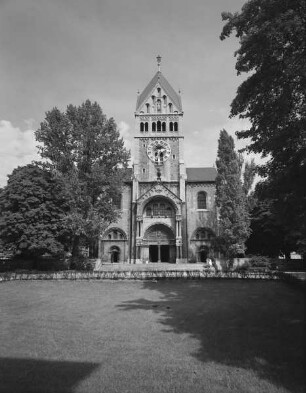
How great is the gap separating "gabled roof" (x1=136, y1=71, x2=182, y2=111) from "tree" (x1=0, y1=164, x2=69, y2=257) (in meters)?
25.1

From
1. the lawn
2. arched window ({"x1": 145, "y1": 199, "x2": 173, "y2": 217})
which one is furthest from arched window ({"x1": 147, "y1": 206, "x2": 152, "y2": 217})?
the lawn

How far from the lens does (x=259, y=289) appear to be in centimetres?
2106

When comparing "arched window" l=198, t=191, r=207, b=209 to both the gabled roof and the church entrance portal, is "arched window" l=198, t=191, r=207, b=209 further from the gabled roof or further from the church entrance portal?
the gabled roof

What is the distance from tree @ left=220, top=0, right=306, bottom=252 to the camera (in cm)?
955

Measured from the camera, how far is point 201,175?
168 ft

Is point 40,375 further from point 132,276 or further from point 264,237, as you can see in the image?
point 264,237

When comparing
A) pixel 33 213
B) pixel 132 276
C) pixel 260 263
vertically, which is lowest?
pixel 132 276

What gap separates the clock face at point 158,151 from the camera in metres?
49.4

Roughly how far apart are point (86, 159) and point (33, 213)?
747 centimetres

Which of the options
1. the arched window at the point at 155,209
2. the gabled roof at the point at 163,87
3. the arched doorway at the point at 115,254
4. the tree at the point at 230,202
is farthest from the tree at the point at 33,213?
the gabled roof at the point at 163,87

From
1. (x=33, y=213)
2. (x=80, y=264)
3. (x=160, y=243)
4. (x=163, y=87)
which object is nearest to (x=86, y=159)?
(x=33, y=213)

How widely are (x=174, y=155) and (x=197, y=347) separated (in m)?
42.2

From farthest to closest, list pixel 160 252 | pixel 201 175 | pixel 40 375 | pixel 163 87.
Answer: pixel 163 87
pixel 201 175
pixel 160 252
pixel 40 375

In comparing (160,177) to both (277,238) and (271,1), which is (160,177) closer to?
(277,238)
